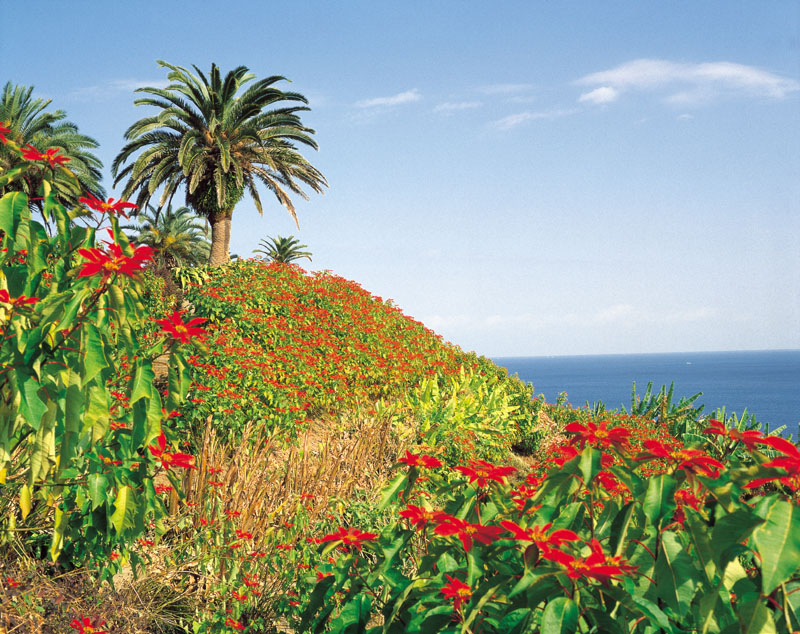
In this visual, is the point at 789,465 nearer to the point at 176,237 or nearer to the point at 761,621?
the point at 761,621

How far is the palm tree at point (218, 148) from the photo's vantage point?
686 inches

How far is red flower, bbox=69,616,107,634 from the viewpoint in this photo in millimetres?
2153

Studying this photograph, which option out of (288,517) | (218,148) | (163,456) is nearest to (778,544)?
(163,456)

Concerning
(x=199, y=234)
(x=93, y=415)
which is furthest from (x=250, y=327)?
(x=199, y=234)

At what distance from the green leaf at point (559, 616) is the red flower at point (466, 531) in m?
0.32

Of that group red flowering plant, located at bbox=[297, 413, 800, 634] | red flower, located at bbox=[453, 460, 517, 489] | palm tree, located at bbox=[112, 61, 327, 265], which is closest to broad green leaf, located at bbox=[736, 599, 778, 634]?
red flowering plant, located at bbox=[297, 413, 800, 634]

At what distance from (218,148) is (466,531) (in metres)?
19.0

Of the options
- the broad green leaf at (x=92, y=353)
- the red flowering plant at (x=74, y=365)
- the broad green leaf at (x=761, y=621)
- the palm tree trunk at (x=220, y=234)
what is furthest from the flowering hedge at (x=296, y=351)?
Result: the palm tree trunk at (x=220, y=234)

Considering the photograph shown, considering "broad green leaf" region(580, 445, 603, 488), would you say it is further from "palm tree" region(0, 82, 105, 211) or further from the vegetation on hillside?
"palm tree" region(0, 82, 105, 211)

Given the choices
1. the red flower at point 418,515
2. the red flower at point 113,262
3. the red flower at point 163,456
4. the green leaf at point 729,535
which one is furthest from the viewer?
the red flower at point 163,456

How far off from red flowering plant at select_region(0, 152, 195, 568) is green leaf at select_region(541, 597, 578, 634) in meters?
1.54

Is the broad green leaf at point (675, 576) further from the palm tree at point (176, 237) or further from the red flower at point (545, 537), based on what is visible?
the palm tree at point (176, 237)

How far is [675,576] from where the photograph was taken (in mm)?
1450

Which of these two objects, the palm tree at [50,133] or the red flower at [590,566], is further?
the palm tree at [50,133]
